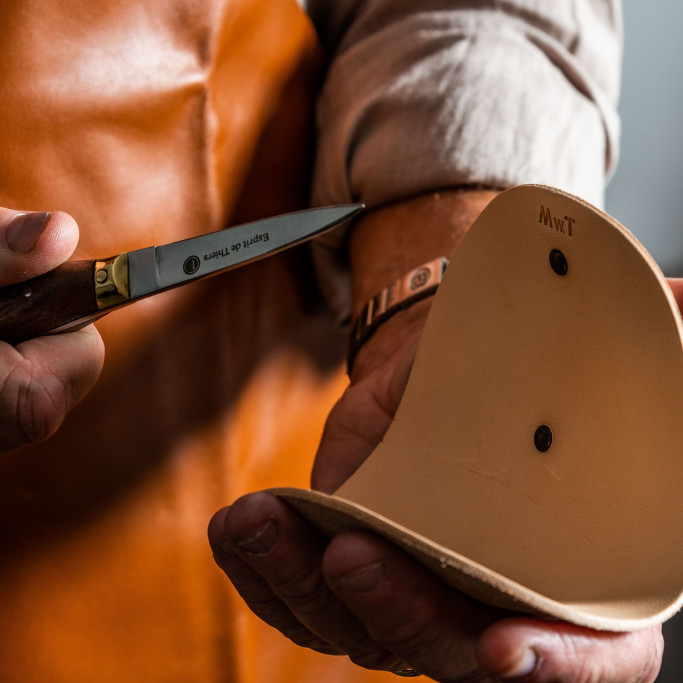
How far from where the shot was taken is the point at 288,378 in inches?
22.1

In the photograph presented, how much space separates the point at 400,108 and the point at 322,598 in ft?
1.24

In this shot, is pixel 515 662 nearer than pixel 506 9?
Yes

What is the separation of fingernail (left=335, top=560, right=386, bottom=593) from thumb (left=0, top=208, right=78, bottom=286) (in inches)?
8.5

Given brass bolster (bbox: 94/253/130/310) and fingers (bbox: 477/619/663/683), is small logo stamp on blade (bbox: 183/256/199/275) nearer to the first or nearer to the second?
brass bolster (bbox: 94/253/130/310)

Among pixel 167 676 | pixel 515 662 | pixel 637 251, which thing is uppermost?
pixel 637 251

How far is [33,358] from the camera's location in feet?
1.21

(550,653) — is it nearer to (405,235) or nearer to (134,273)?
(134,273)

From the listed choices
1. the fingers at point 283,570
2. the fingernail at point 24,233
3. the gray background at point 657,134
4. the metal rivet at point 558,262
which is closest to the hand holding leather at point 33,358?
the fingernail at point 24,233

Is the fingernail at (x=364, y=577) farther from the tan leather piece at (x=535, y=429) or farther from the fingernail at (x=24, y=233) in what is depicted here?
the fingernail at (x=24, y=233)

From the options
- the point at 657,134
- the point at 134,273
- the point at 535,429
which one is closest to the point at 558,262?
the point at 535,429

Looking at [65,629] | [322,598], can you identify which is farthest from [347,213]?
[65,629]

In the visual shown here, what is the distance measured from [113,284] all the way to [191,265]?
40 millimetres

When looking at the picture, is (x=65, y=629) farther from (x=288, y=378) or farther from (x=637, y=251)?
(x=637, y=251)

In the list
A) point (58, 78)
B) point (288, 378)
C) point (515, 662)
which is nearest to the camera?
point (515, 662)
